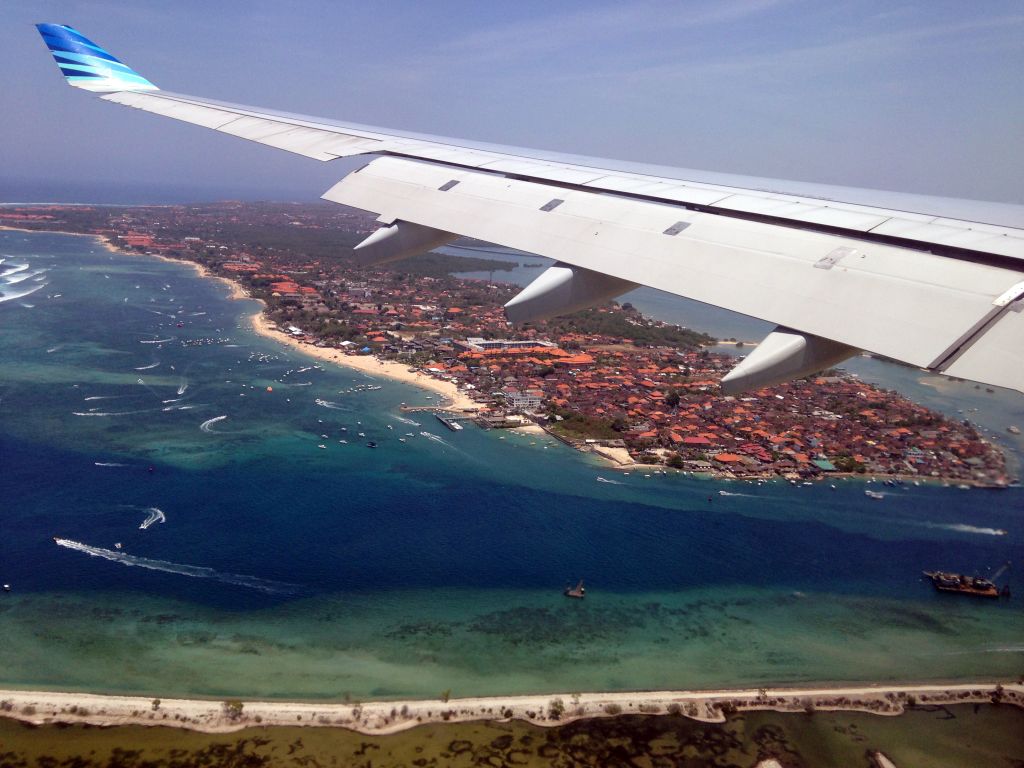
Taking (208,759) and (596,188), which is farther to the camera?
(208,759)

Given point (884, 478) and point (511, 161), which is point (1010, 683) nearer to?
point (884, 478)

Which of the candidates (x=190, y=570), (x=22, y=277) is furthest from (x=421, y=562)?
(x=22, y=277)

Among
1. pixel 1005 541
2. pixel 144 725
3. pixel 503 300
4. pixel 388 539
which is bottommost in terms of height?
pixel 144 725

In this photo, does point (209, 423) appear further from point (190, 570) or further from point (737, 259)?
point (737, 259)

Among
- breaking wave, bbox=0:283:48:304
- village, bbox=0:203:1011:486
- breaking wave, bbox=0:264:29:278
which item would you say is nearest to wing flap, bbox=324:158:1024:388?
village, bbox=0:203:1011:486

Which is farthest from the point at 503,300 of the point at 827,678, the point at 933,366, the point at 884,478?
the point at 933,366

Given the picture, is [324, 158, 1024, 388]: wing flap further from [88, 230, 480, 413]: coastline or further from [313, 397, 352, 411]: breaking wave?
[88, 230, 480, 413]: coastline
